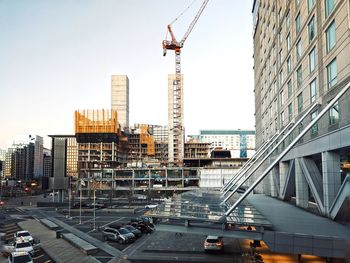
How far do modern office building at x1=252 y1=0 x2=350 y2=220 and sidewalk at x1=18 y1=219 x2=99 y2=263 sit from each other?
71.9 ft

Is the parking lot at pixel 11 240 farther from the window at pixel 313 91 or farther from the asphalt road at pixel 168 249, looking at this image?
the window at pixel 313 91

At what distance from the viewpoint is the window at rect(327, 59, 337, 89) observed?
25.5 m

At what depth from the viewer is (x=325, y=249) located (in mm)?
15266

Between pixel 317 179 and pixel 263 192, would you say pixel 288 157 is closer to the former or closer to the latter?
pixel 317 179

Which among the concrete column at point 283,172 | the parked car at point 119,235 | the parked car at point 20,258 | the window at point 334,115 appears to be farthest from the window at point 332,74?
the parked car at point 20,258

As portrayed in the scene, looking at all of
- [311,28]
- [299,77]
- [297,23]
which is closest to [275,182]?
[299,77]

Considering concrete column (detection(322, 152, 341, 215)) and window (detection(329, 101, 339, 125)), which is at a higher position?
window (detection(329, 101, 339, 125))

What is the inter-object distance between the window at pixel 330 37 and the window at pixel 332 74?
1.26 m

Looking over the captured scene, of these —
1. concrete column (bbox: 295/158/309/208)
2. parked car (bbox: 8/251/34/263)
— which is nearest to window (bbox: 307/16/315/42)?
concrete column (bbox: 295/158/309/208)

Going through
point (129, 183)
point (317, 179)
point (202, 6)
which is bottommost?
point (129, 183)

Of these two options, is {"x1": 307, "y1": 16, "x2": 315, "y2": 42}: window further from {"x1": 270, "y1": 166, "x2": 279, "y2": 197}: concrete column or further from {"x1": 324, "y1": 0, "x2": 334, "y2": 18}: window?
{"x1": 270, "y1": 166, "x2": 279, "y2": 197}: concrete column

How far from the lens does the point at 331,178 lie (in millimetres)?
23844

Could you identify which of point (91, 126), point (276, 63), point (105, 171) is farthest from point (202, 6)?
point (276, 63)

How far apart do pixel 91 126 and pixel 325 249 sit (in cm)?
17257
